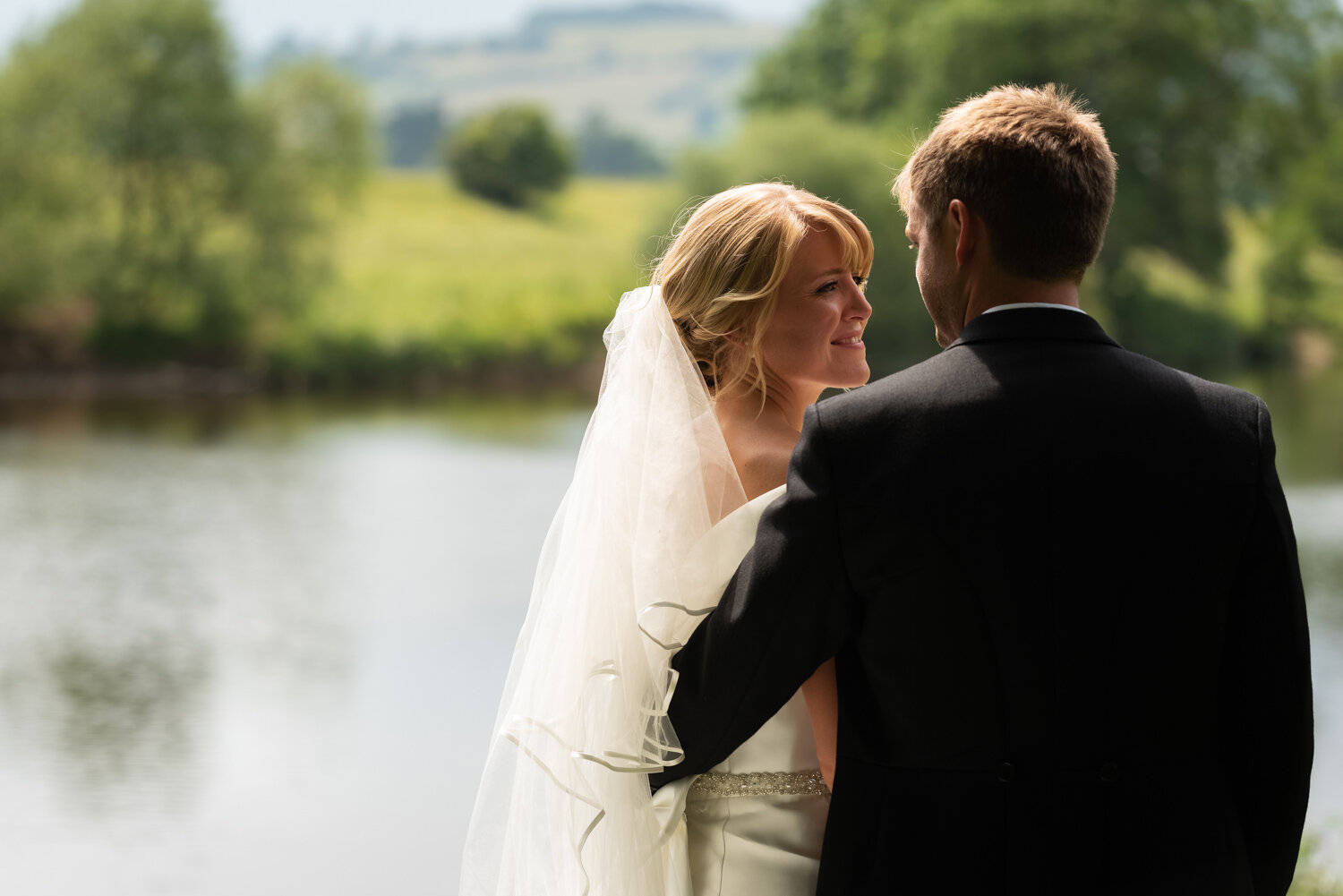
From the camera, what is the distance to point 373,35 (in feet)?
446

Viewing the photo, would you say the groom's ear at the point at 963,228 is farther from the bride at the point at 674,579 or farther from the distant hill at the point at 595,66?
the distant hill at the point at 595,66

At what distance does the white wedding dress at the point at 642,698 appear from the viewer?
1.97 meters

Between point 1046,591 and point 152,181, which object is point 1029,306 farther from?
point 152,181

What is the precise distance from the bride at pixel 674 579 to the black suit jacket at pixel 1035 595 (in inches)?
10.6

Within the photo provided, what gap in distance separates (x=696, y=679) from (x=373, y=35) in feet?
469

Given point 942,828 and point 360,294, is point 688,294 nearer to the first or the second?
point 942,828

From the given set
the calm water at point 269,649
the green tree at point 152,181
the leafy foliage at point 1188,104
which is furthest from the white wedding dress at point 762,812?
the green tree at point 152,181

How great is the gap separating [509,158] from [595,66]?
6241 cm

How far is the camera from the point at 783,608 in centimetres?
165

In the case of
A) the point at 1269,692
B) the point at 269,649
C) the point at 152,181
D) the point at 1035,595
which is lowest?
the point at 269,649

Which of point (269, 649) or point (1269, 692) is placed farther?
point (269, 649)

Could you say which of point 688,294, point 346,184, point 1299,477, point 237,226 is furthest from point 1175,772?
point 346,184

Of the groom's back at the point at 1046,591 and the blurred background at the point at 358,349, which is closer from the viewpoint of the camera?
the groom's back at the point at 1046,591

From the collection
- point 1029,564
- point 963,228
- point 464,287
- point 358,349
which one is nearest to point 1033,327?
point 963,228
